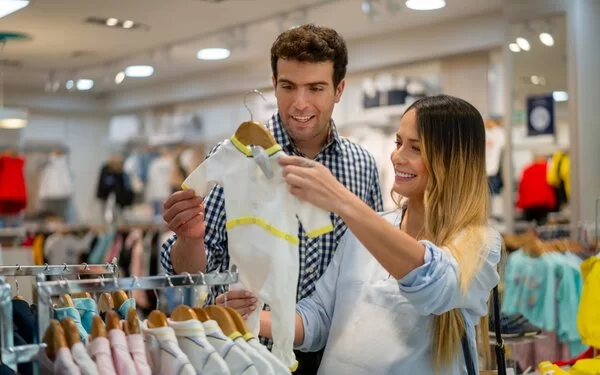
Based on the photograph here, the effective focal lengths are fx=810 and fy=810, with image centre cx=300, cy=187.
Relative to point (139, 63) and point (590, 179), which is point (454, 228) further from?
point (139, 63)

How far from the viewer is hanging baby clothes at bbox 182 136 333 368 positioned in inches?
70.4

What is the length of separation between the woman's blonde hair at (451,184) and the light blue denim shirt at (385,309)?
39 millimetres

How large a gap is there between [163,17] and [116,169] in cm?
421

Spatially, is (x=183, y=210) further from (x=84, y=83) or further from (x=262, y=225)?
(x=84, y=83)

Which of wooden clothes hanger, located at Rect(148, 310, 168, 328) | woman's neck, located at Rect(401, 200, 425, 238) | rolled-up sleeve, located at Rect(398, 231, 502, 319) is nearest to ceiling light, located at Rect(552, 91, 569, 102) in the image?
woman's neck, located at Rect(401, 200, 425, 238)

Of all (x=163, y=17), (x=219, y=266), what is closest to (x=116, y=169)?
(x=163, y=17)

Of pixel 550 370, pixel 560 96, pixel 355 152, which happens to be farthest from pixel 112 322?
pixel 560 96

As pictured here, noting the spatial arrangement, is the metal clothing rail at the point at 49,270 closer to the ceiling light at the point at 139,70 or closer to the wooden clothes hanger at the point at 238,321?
the wooden clothes hanger at the point at 238,321

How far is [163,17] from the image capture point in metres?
6.95

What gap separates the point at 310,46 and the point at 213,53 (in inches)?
248

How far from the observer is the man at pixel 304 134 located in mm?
2299

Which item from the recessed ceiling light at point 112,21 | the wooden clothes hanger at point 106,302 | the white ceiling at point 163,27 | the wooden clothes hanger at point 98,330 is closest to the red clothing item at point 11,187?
the white ceiling at point 163,27

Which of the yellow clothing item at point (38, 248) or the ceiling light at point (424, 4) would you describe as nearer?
the ceiling light at point (424, 4)

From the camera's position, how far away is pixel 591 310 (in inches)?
115
